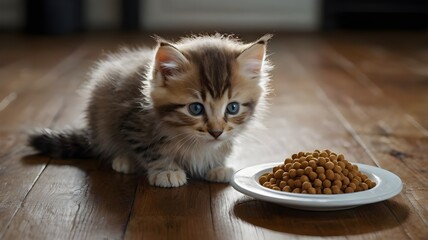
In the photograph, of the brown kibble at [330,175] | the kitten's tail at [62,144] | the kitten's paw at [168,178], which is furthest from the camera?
the kitten's tail at [62,144]

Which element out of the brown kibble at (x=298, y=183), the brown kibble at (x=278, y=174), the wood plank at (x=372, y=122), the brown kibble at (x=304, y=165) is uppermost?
the brown kibble at (x=304, y=165)

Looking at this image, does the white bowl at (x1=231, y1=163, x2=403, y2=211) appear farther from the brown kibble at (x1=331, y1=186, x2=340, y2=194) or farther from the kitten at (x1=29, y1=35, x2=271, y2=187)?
the kitten at (x1=29, y1=35, x2=271, y2=187)

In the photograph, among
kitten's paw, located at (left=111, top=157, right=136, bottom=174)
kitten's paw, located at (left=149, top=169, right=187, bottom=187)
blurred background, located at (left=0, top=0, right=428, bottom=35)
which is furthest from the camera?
blurred background, located at (left=0, top=0, right=428, bottom=35)

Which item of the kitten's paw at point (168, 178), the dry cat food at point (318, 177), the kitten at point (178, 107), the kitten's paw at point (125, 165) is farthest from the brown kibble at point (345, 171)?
the kitten's paw at point (125, 165)

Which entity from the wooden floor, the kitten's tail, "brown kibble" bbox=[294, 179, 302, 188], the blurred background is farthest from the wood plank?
the blurred background

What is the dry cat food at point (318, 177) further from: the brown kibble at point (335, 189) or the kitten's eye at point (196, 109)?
the kitten's eye at point (196, 109)
